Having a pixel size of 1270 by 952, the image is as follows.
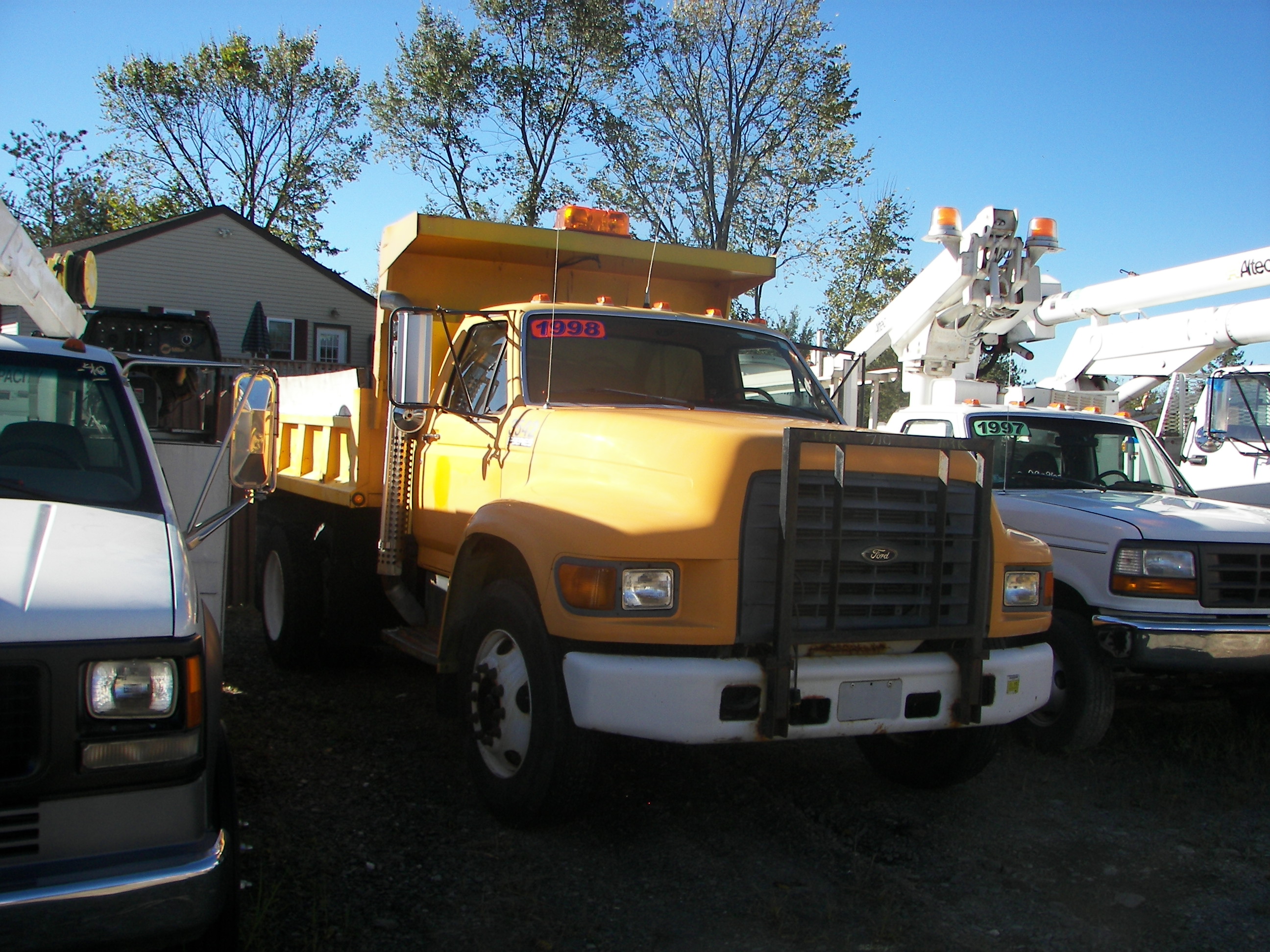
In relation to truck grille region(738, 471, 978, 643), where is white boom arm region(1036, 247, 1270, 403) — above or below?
above

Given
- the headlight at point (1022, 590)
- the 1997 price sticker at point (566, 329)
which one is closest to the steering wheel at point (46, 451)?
the 1997 price sticker at point (566, 329)

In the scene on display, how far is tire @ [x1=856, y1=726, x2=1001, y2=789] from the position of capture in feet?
15.0

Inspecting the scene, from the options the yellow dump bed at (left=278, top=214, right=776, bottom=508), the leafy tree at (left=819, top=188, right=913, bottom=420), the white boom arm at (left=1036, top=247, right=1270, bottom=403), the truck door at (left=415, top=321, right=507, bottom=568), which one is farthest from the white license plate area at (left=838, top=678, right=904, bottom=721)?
the leafy tree at (left=819, top=188, right=913, bottom=420)

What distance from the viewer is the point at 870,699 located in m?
3.84

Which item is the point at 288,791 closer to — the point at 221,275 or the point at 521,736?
the point at 521,736

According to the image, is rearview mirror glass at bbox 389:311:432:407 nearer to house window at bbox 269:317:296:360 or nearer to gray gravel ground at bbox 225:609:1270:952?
gray gravel ground at bbox 225:609:1270:952

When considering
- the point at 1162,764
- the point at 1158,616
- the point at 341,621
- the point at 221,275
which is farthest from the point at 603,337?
the point at 221,275

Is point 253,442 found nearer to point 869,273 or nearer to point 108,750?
point 108,750

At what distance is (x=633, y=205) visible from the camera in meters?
27.0

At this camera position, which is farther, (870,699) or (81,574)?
(870,699)

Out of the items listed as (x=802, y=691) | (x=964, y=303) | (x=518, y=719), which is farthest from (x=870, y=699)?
(x=964, y=303)

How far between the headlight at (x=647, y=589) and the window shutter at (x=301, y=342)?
27001mm

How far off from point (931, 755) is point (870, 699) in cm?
114

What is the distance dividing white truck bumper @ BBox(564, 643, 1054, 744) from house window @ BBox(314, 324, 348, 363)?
27.3 meters
